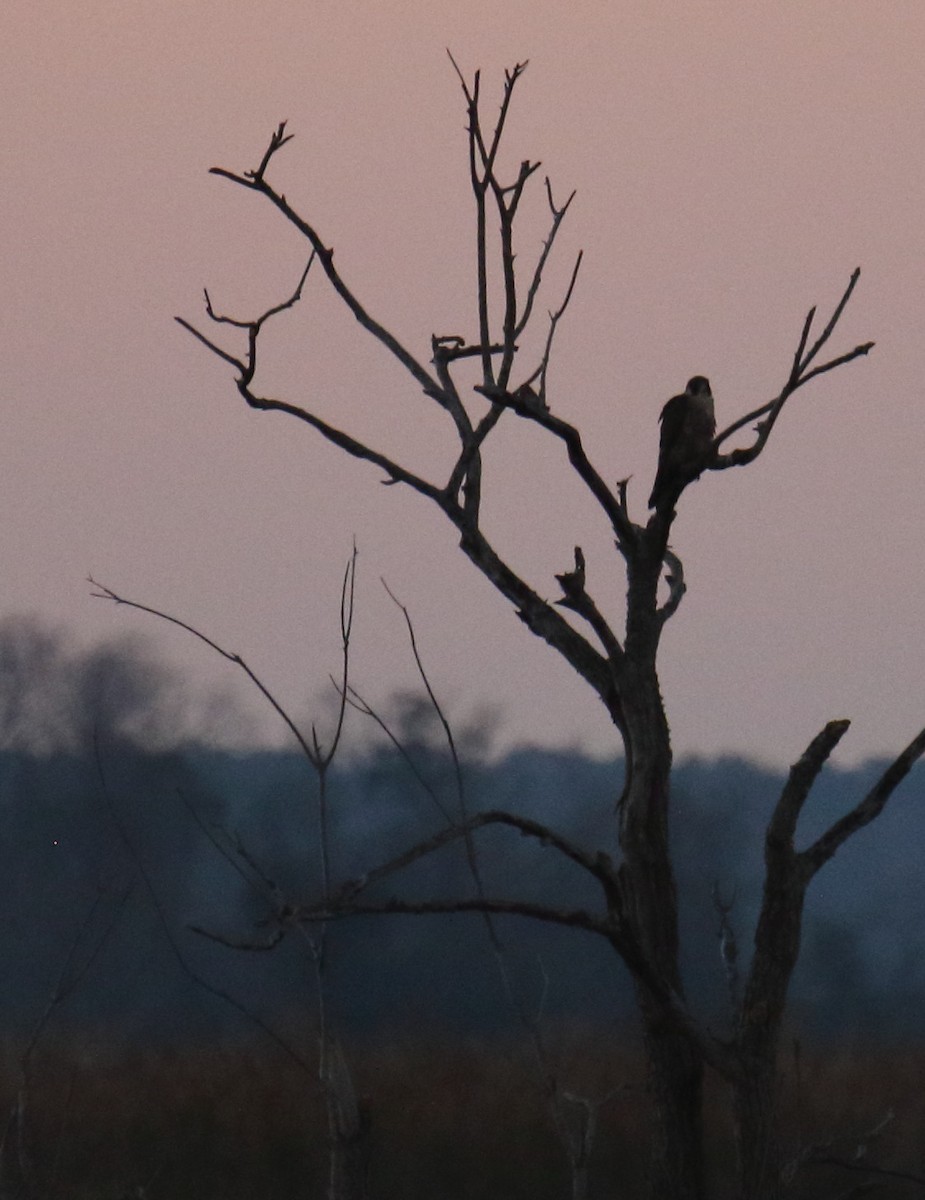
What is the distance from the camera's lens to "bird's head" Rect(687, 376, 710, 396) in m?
4.34

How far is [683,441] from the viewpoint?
3750mm

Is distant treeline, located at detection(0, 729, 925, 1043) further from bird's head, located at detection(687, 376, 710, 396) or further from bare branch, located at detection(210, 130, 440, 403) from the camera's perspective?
bare branch, located at detection(210, 130, 440, 403)

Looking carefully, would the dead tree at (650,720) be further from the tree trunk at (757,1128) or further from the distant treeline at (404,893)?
the distant treeline at (404,893)

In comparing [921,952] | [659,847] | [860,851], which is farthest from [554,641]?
[860,851]

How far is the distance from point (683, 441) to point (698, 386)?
1.00 m

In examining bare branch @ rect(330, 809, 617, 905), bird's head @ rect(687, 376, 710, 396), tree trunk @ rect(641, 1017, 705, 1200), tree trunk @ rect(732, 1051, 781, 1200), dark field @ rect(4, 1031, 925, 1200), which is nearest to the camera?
bare branch @ rect(330, 809, 617, 905)

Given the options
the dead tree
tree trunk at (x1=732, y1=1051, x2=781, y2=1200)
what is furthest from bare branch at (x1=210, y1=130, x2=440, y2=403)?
tree trunk at (x1=732, y1=1051, x2=781, y2=1200)

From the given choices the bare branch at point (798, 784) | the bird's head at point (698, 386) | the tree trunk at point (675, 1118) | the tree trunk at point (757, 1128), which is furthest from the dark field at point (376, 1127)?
the bare branch at point (798, 784)

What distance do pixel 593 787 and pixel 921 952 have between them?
3783 mm

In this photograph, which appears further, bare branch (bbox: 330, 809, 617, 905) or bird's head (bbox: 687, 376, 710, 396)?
bird's head (bbox: 687, 376, 710, 396)

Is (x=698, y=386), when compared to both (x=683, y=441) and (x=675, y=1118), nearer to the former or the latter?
(x=683, y=441)

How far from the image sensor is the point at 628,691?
9.55 feet

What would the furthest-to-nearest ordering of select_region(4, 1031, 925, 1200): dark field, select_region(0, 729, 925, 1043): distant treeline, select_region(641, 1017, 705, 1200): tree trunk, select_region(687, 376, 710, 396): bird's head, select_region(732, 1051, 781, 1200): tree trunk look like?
select_region(0, 729, 925, 1043): distant treeline → select_region(4, 1031, 925, 1200): dark field → select_region(687, 376, 710, 396): bird's head → select_region(641, 1017, 705, 1200): tree trunk → select_region(732, 1051, 781, 1200): tree trunk

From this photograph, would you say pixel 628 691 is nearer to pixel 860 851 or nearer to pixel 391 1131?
pixel 391 1131
